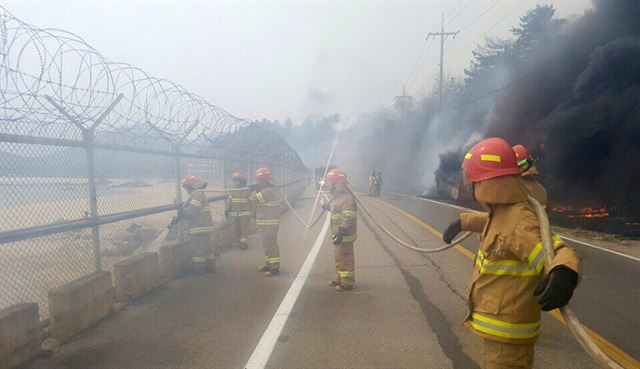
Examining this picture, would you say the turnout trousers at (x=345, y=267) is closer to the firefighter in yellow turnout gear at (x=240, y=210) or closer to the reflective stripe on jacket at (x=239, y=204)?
the firefighter in yellow turnout gear at (x=240, y=210)

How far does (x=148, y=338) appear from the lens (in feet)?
15.9

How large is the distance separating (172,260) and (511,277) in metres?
5.89

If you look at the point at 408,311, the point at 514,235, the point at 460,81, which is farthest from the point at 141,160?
the point at 460,81

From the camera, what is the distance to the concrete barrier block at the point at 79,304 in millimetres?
4746

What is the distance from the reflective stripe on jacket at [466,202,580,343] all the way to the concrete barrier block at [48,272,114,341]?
13.1 feet

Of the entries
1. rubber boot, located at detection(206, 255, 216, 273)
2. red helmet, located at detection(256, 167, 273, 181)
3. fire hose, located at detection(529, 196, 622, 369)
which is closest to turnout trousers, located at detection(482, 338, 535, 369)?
fire hose, located at detection(529, 196, 622, 369)

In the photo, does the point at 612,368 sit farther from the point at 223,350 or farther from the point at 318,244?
the point at 318,244

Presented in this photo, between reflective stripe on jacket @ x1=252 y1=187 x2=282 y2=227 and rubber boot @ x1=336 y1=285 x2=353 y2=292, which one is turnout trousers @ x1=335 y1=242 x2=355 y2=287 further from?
reflective stripe on jacket @ x1=252 y1=187 x2=282 y2=227

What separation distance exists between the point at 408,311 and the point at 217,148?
683 centimetres

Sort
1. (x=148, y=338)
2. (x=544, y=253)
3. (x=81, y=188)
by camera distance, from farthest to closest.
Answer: (x=81, y=188)
(x=148, y=338)
(x=544, y=253)

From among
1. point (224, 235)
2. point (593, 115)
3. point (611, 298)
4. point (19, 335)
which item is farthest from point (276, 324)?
point (593, 115)

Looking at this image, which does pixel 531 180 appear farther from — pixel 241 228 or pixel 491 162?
pixel 241 228

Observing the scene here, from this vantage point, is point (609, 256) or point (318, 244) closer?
point (609, 256)

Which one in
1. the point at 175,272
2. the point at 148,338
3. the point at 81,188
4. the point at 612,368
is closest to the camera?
the point at 612,368
